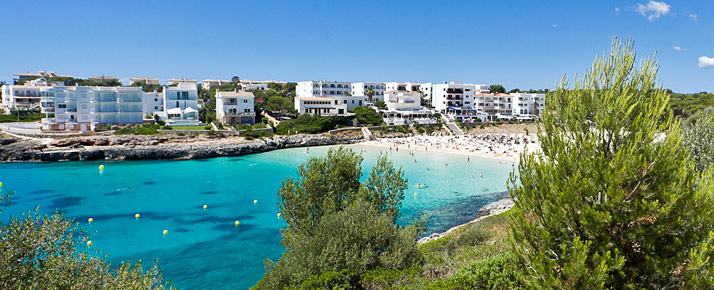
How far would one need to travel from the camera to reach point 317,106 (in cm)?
7494

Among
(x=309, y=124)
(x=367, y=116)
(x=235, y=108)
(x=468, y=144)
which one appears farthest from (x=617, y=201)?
(x=367, y=116)

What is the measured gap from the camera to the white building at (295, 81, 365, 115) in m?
74.7

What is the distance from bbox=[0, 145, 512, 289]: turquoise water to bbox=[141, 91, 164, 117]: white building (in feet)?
83.1

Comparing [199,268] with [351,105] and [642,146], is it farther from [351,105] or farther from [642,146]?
[351,105]

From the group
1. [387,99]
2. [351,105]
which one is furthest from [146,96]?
[387,99]

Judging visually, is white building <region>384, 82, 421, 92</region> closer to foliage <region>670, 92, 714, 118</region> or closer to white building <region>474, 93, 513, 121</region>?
white building <region>474, 93, 513, 121</region>

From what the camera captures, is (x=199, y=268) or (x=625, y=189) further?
(x=199, y=268)

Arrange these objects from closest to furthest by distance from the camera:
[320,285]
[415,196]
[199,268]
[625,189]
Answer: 1. [625,189]
2. [320,285]
3. [199,268]
4. [415,196]

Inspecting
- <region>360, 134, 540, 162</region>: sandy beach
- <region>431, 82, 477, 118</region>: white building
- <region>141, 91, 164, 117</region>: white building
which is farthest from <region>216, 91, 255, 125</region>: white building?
<region>431, 82, 477, 118</region>: white building

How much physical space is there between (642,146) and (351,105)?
77559 mm

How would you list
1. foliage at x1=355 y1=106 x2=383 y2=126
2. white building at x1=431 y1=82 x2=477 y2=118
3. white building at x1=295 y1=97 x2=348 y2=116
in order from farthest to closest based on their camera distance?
1. white building at x1=431 y1=82 x2=477 y2=118
2. white building at x1=295 y1=97 x2=348 y2=116
3. foliage at x1=355 y1=106 x2=383 y2=126

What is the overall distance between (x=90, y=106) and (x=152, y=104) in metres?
11.7

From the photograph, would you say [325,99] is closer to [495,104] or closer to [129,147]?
[129,147]

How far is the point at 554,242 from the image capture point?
680 centimetres
